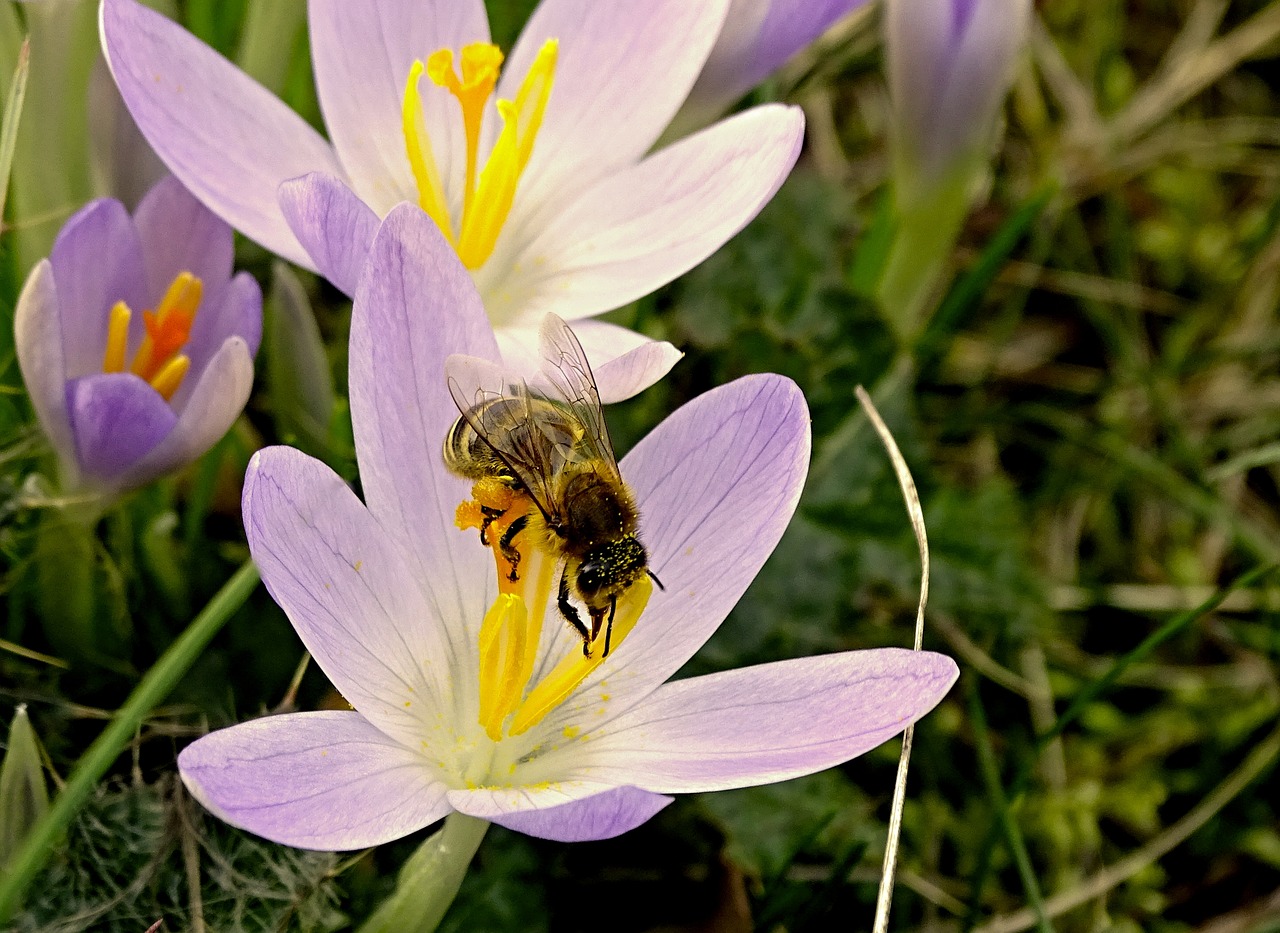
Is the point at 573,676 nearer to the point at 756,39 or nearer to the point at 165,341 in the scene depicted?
the point at 165,341

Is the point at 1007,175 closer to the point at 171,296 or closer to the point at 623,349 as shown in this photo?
the point at 623,349

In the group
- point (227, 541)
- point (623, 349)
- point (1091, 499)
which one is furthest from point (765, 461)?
point (1091, 499)

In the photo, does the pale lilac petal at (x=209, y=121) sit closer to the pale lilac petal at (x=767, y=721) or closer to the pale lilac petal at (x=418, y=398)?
the pale lilac petal at (x=418, y=398)

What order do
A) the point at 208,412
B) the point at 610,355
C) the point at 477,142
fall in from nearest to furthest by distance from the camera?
the point at 208,412 < the point at 610,355 < the point at 477,142

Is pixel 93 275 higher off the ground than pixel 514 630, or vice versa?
pixel 93 275

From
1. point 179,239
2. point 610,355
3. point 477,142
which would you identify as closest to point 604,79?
point 477,142

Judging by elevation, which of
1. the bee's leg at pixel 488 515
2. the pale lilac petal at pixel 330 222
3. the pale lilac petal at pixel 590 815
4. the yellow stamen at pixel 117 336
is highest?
the pale lilac petal at pixel 330 222

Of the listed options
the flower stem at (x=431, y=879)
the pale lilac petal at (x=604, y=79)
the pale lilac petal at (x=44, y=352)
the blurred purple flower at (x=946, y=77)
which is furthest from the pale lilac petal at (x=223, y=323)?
the blurred purple flower at (x=946, y=77)
